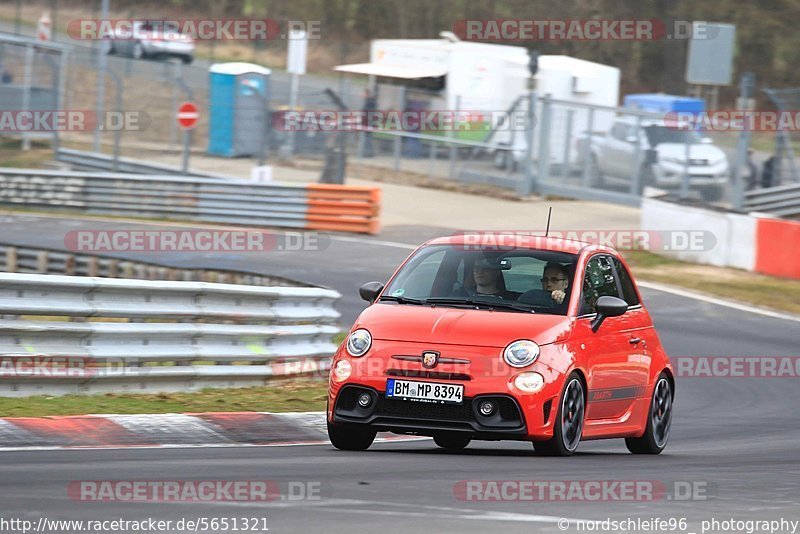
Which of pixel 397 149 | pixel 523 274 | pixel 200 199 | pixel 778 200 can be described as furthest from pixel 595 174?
pixel 523 274

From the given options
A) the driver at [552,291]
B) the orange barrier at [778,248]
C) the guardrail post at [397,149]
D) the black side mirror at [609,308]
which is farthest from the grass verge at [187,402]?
the guardrail post at [397,149]

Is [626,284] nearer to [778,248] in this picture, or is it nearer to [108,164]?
[778,248]

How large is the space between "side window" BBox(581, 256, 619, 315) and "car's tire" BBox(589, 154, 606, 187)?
18843 mm

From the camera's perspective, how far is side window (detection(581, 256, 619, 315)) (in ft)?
30.3

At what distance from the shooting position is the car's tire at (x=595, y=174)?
93.5 ft

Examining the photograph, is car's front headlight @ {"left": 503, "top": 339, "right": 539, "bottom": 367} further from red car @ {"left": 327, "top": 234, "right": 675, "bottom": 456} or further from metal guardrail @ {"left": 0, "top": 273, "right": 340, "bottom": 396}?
metal guardrail @ {"left": 0, "top": 273, "right": 340, "bottom": 396}

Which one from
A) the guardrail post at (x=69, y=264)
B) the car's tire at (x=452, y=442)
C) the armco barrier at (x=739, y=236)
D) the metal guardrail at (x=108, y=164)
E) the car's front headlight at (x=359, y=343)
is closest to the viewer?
the car's front headlight at (x=359, y=343)

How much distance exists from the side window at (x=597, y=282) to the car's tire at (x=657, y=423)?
876 millimetres

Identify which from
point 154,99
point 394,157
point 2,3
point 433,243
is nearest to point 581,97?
point 394,157

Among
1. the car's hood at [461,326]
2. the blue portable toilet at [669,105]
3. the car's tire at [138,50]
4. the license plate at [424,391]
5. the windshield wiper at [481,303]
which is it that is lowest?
the license plate at [424,391]

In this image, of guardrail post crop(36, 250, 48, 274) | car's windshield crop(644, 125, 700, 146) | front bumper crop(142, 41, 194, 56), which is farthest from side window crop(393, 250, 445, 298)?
front bumper crop(142, 41, 194, 56)

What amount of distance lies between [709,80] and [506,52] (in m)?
6.11

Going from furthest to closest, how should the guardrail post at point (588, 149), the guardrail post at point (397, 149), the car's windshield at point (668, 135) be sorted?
the guardrail post at point (397, 149)
the guardrail post at point (588, 149)
the car's windshield at point (668, 135)

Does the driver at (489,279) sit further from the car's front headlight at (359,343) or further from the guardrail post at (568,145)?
the guardrail post at (568,145)
